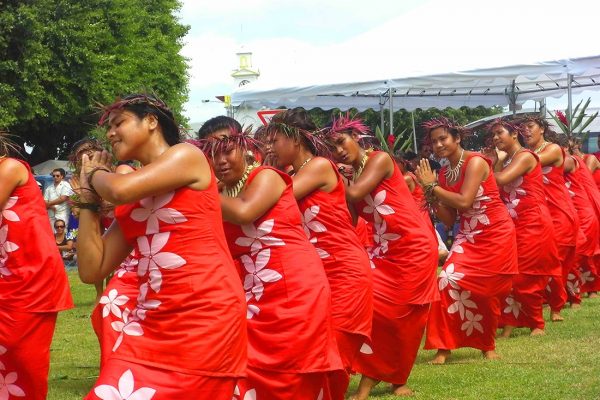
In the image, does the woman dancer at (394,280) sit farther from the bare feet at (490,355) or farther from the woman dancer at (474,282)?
the bare feet at (490,355)

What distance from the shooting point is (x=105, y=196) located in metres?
4.46

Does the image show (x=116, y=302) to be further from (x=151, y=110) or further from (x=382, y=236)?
(x=151, y=110)

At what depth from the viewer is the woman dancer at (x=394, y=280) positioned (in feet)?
26.6

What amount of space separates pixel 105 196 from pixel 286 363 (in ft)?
5.72

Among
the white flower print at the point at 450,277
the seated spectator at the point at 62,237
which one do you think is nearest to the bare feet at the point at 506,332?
the white flower print at the point at 450,277

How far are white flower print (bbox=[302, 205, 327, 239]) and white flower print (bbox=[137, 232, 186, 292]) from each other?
221 centimetres

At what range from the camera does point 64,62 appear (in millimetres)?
30625

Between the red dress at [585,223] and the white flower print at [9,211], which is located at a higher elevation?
the white flower print at [9,211]

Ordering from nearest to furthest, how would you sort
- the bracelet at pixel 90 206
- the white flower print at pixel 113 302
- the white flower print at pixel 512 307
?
the bracelet at pixel 90 206 < the white flower print at pixel 113 302 < the white flower print at pixel 512 307

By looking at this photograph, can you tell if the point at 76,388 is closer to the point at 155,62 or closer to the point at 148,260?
the point at 148,260

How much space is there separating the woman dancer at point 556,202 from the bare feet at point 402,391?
4.08m

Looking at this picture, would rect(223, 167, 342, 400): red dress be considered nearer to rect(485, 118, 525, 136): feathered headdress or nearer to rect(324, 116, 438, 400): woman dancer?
rect(324, 116, 438, 400): woman dancer

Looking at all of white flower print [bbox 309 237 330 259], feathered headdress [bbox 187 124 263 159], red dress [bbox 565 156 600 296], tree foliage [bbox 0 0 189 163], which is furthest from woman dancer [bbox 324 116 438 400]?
tree foliage [bbox 0 0 189 163]

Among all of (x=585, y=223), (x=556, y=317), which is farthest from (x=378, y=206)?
(x=585, y=223)
